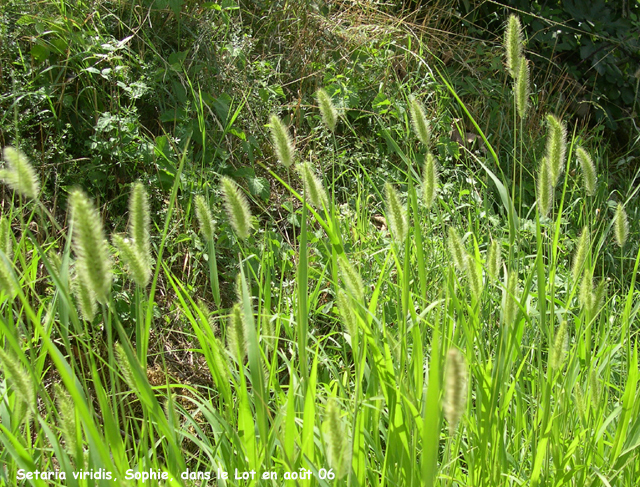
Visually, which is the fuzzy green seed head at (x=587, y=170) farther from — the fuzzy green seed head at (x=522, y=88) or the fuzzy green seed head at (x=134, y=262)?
the fuzzy green seed head at (x=134, y=262)

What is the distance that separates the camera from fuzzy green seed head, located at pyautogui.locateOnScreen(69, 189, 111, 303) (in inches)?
26.9

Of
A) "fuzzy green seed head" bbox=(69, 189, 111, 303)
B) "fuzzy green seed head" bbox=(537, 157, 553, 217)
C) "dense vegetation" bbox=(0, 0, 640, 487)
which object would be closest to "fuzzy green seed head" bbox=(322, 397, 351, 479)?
"dense vegetation" bbox=(0, 0, 640, 487)

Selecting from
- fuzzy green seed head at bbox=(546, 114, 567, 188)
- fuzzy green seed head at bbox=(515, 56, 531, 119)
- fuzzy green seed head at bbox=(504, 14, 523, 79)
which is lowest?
fuzzy green seed head at bbox=(546, 114, 567, 188)

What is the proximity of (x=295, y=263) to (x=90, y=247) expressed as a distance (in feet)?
5.55

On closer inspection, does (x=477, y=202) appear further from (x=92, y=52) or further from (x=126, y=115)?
(x=92, y=52)

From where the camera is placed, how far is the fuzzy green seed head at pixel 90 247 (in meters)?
0.68

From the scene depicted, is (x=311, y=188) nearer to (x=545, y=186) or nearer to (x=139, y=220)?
(x=139, y=220)

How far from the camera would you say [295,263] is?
2.37 meters

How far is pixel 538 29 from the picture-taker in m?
4.18

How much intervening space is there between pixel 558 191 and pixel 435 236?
1.31 m

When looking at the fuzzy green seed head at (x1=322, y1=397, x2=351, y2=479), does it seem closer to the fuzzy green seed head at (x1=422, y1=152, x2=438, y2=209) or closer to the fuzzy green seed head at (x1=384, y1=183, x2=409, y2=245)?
the fuzzy green seed head at (x1=384, y1=183, x2=409, y2=245)

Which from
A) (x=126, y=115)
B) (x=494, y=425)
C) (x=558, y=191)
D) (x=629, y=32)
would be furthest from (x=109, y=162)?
(x=629, y=32)

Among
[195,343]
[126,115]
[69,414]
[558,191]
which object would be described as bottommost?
[195,343]

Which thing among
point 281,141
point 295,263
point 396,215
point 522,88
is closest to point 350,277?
point 396,215
